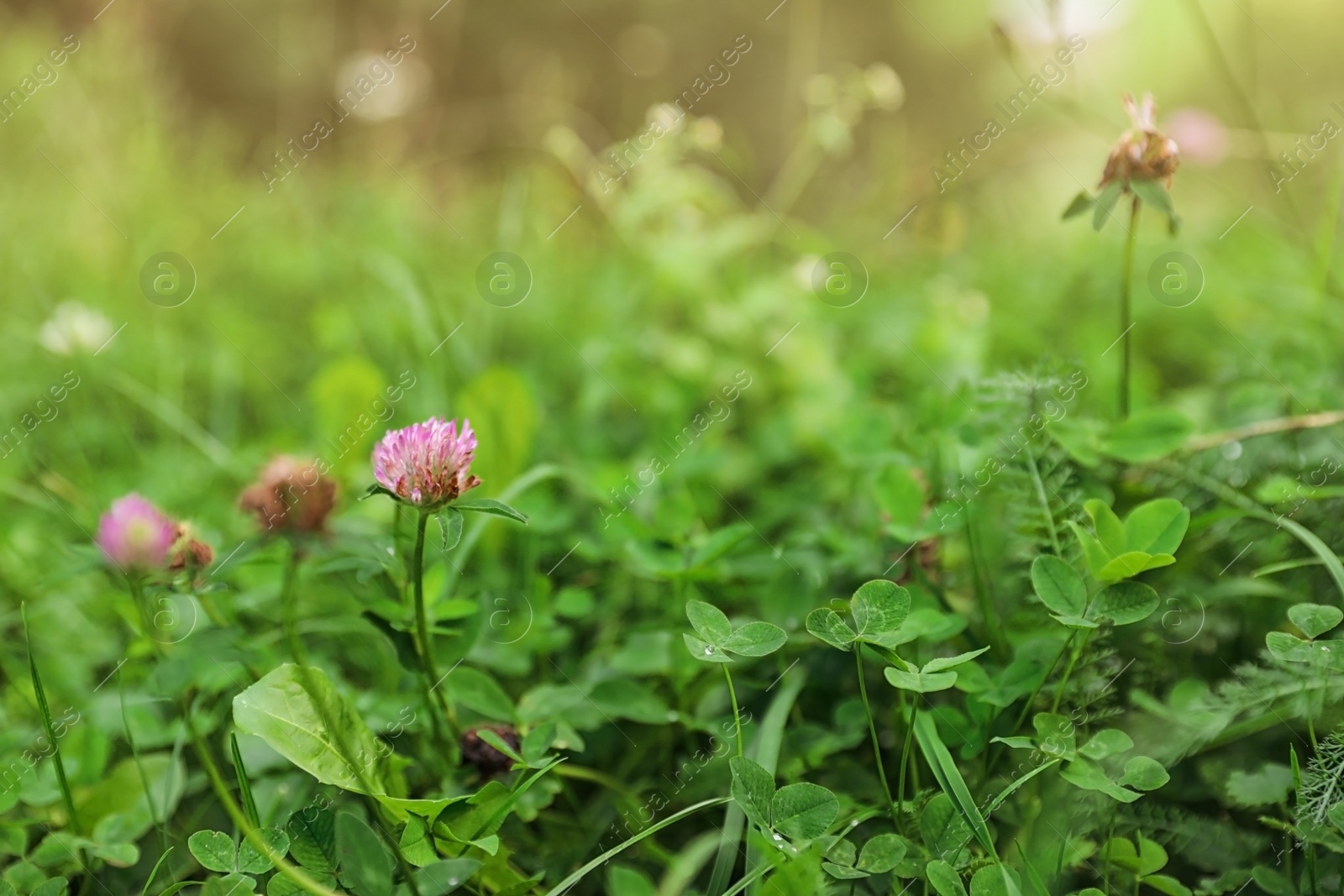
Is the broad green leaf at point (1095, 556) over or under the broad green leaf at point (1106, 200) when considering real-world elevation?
under

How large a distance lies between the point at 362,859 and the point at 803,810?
32 centimetres

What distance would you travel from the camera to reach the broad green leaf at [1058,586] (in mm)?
689

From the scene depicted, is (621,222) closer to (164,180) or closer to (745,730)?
(745,730)

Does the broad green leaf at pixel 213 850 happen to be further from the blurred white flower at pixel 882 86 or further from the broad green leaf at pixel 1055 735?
the blurred white flower at pixel 882 86

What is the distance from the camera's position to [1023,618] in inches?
32.1

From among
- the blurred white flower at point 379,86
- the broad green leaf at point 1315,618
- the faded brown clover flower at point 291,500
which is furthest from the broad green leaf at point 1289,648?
the blurred white flower at point 379,86

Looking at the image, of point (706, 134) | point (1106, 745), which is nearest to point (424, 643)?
point (1106, 745)

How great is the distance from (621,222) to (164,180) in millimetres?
1993

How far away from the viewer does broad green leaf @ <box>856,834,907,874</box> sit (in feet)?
2.03

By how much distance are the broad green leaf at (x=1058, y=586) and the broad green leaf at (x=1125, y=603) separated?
0.04 feet

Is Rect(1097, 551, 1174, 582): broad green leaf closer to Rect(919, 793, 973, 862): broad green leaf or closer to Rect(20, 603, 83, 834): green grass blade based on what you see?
Rect(919, 793, 973, 862): broad green leaf

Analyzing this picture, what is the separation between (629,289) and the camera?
2246 millimetres

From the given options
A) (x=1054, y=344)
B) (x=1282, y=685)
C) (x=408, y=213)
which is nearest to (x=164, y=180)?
(x=408, y=213)

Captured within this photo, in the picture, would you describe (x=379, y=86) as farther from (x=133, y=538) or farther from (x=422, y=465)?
(x=422, y=465)
